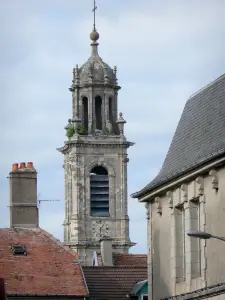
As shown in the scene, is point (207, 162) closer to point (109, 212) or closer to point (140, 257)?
point (140, 257)

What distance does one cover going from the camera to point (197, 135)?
42312mm

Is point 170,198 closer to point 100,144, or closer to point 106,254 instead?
point 106,254

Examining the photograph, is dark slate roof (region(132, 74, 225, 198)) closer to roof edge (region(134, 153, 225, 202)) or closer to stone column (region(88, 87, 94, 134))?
roof edge (region(134, 153, 225, 202))

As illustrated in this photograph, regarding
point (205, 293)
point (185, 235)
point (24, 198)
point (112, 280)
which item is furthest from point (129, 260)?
point (205, 293)

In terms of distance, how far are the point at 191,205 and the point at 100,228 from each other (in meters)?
84.7

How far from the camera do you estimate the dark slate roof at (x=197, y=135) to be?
4016 centimetres

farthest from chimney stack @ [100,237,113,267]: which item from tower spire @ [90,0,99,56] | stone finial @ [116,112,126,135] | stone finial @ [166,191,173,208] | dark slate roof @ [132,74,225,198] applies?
tower spire @ [90,0,99,56]

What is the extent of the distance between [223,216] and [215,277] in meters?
1.49

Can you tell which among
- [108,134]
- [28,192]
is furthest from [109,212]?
[28,192]

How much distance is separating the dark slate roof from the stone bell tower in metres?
80.5

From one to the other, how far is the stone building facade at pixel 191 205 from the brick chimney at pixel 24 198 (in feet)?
65.3

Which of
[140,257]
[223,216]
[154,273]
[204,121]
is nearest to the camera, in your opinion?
[223,216]

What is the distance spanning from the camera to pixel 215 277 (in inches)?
1540

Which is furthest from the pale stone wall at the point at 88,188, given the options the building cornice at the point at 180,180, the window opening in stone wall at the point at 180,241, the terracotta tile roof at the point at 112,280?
the window opening in stone wall at the point at 180,241
